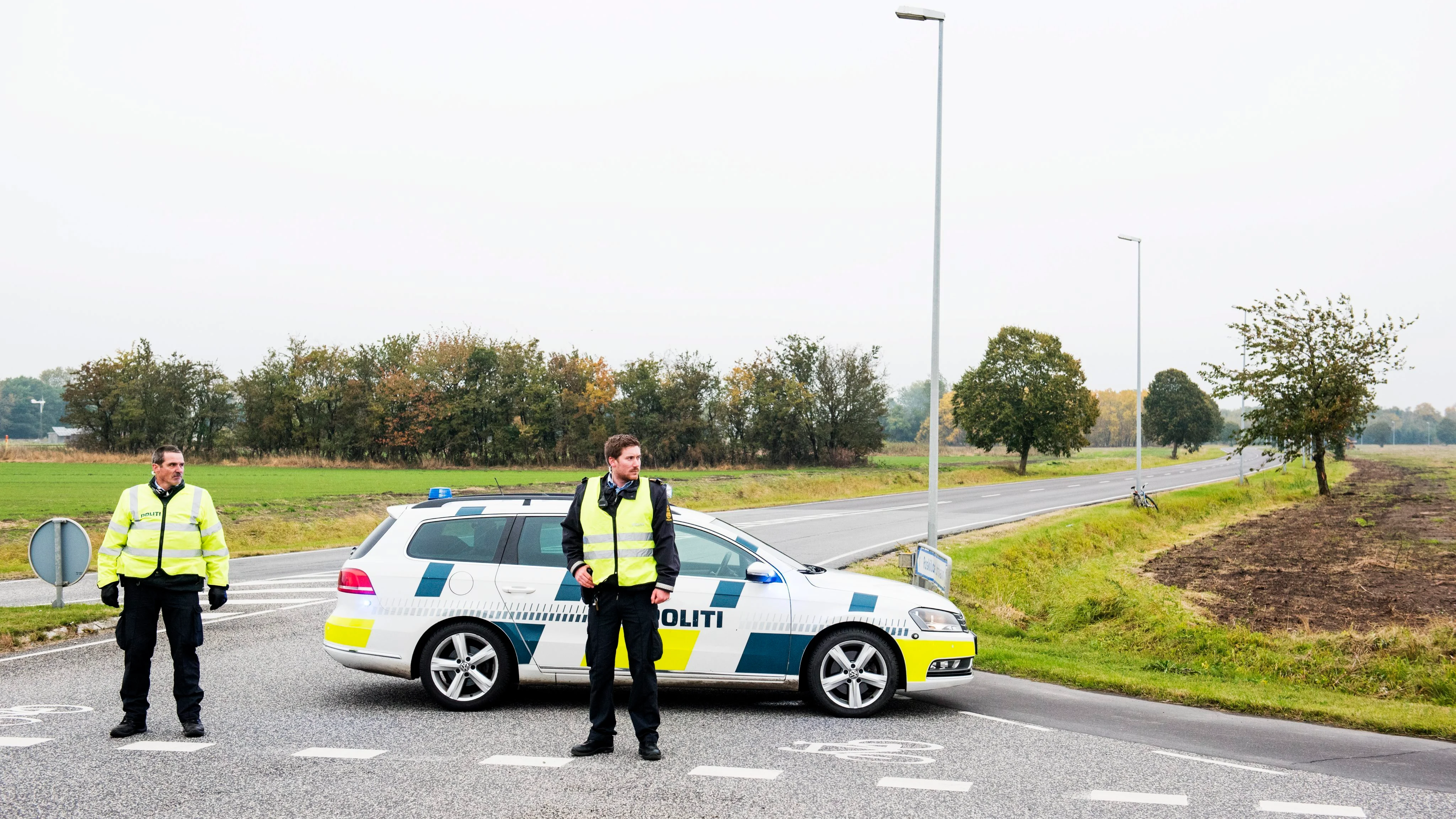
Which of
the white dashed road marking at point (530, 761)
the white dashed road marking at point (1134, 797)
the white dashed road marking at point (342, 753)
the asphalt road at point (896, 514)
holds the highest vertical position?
the white dashed road marking at point (1134, 797)

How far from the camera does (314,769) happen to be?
5590 millimetres

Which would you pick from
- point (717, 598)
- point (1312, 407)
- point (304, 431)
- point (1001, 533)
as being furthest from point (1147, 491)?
point (304, 431)

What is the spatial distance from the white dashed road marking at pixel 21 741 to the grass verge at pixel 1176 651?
731cm

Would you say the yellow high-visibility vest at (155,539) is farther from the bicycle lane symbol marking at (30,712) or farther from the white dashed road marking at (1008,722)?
the white dashed road marking at (1008,722)

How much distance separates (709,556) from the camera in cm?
719

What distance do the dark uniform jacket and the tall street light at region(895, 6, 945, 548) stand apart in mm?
7522

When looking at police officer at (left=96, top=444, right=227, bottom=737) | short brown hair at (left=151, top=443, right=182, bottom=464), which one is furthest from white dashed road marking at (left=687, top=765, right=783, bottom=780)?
short brown hair at (left=151, top=443, right=182, bottom=464)

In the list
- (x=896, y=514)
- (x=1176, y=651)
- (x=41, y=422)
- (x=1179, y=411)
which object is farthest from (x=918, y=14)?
(x=41, y=422)

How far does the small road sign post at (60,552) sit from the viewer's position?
434 inches

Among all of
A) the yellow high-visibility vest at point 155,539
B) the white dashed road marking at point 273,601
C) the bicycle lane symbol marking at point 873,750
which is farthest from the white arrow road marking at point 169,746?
the white dashed road marking at point 273,601

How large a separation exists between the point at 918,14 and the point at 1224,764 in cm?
1034

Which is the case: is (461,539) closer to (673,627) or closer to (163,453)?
(673,627)

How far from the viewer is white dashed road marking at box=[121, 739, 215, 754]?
5973 mm

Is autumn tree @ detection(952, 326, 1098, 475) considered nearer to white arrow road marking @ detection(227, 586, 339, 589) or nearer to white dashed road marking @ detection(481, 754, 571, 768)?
white arrow road marking @ detection(227, 586, 339, 589)
